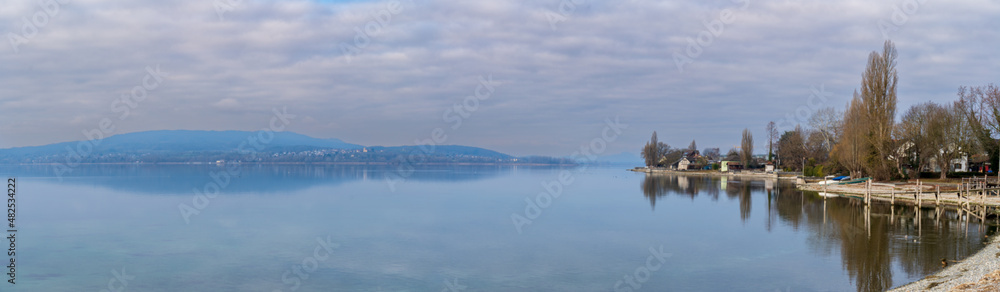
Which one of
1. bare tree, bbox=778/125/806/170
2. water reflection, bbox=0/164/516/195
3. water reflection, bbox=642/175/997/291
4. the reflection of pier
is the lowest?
water reflection, bbox=0/164/516/195

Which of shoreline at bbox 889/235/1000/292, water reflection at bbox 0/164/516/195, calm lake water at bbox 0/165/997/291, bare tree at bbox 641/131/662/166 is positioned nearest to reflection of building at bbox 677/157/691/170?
bare tree at bbox 641/131/662/166

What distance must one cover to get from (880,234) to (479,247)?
1354cm

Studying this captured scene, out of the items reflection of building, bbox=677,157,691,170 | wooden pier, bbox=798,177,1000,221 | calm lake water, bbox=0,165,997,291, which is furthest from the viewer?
reflection of building, bbox=677,157,691,170

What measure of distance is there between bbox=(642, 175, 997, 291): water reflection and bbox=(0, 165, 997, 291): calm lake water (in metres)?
0.07

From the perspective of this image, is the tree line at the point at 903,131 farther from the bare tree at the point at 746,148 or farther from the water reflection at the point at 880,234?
the bare tree at the point at 746,148

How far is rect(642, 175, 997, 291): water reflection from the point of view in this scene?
48.3ft

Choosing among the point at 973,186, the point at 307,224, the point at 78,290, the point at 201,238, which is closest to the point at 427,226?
the point at 307,224

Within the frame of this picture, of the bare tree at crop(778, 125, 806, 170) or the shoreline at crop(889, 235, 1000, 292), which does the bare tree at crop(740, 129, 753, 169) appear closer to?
the bare tree at crop(778, 125, 806, 170)

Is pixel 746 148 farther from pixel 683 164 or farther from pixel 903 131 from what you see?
pixel 903 131

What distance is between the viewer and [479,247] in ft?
61.0

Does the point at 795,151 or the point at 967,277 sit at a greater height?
the point at 795,151

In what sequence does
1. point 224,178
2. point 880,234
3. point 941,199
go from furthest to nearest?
point 224,178 → point 941,199 → point 880,234

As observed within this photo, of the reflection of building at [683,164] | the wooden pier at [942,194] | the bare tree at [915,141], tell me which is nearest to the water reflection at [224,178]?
the wooden pier at [942,194]

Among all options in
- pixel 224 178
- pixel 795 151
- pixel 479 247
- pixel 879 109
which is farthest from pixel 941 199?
pixel 224 178
